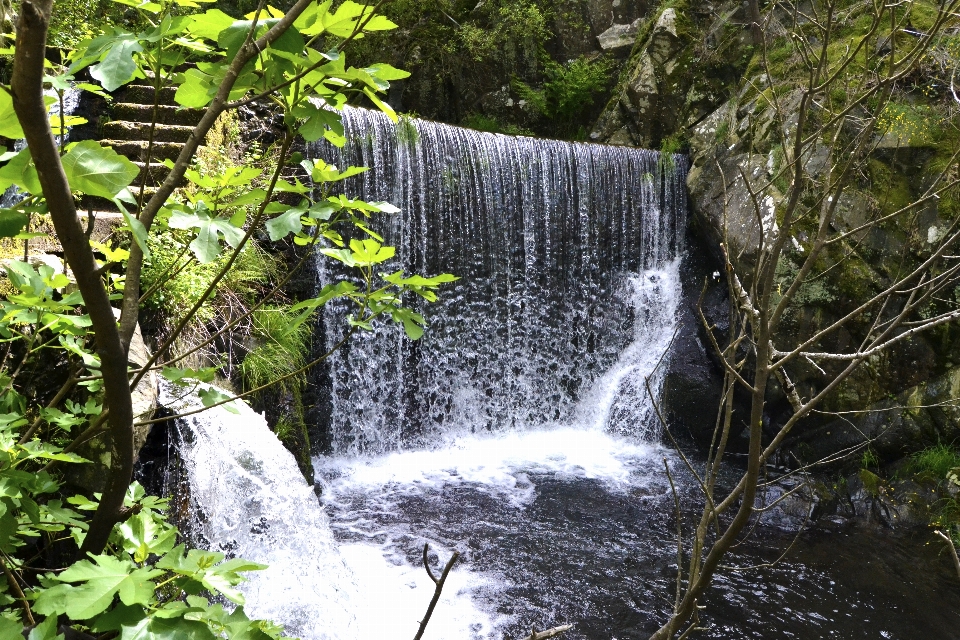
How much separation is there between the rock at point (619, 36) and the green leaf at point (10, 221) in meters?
12.1

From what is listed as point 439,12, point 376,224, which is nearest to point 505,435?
point 376,224

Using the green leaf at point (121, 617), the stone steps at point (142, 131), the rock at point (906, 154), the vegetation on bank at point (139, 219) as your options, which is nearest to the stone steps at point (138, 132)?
the stone steps at point (142, 131)

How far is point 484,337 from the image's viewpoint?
8.16 meters

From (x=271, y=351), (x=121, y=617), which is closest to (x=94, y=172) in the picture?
(x=121, y=617)

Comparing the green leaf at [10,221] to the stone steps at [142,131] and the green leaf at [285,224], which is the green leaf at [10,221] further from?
the stone steps at [142,131]

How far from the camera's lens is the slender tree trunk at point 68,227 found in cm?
69

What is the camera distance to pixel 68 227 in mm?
767

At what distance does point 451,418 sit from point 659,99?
609cm

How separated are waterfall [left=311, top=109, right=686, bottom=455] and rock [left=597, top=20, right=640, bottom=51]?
3.81m

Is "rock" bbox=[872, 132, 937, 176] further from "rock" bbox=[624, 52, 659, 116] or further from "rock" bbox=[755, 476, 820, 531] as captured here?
"rock" bbox=[624, 52, 659, 116]

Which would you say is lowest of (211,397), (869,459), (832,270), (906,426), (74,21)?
(869,459)

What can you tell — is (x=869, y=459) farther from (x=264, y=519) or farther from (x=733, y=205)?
(x=264, y=519)

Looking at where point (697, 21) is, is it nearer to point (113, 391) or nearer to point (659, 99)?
point (659, 99)

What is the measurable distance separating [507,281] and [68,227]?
7.59 m
